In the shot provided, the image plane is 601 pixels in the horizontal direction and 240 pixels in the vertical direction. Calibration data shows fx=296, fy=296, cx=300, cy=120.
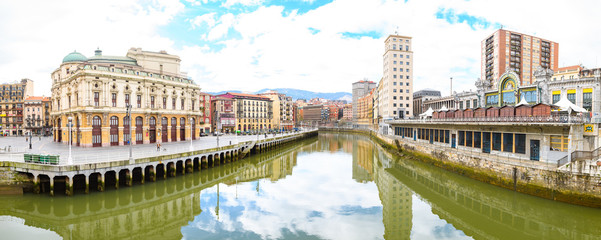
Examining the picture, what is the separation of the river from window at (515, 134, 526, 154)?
4483 mm

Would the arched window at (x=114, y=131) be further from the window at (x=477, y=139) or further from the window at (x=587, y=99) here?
the window at (x=587, y=99)

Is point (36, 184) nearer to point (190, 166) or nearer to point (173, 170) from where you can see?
point (173, 170)

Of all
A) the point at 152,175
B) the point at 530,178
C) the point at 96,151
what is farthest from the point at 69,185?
the point at 530,178

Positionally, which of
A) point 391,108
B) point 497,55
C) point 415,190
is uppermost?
point 497,55

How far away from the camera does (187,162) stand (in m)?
34.8

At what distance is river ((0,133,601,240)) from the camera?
18.4 metres

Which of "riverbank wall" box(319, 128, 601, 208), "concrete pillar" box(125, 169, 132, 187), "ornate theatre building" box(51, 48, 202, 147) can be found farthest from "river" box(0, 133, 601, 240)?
"ornate theatre building" box(51, 48, 202, 147)

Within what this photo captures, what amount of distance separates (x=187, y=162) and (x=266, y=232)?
19.9m

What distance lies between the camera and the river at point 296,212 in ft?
60.3

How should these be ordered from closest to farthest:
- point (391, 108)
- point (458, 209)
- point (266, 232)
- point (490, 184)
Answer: point (266, 232), point (458, 209), point (490, 184), point (391, 108)

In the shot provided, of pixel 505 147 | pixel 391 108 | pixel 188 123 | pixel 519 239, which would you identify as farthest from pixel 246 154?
pixel 391 108

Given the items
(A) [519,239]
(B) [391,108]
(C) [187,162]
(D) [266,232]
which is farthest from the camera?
(B) [391,108]

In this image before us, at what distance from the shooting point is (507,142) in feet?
95.9

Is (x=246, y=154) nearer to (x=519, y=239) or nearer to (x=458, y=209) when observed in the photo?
(x=458, y=209)
